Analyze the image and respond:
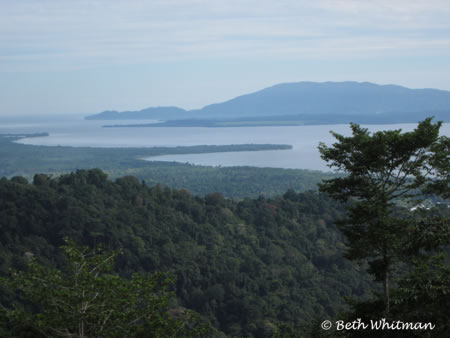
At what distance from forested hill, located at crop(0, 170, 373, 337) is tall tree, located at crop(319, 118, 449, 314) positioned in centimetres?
1079

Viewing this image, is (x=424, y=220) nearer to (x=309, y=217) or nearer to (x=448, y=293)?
(x=448, y=293)

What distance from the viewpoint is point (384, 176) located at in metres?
9.20

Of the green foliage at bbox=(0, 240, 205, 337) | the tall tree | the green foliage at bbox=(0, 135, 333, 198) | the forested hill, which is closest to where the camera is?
the green foliage at bbox=(0, 240, 205, 337)

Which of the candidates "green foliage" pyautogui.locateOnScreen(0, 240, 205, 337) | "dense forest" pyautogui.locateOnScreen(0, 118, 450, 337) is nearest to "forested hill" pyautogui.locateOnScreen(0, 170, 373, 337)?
"dense forest" pyautogui.locateOnScreen(0, 118, 450, 337)

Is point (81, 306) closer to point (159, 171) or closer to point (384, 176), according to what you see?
point (384, 176)

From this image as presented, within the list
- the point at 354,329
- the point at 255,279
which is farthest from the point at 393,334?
the point at 255,279

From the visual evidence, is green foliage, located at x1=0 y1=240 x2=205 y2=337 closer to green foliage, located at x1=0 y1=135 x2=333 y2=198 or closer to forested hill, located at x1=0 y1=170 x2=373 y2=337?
forested hill, located at x1=0 y1=170 x2=373 y2=337

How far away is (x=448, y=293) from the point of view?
791 cm

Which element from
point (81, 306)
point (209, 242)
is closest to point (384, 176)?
point (81, 306)

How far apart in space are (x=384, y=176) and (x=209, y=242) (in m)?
20.2

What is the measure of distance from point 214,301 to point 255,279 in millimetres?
2963

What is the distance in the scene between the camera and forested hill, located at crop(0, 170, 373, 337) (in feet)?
74.8

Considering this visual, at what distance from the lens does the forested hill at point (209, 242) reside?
22.8 metres

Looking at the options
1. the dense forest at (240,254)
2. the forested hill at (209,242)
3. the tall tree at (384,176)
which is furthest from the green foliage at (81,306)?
the forested hill at (209,242)
